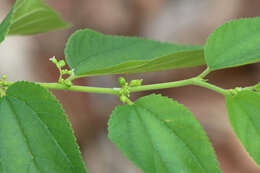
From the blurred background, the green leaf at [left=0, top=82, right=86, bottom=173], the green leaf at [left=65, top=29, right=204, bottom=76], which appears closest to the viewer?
the green leaf at [left=0, top=82, right=86, bottom=173]

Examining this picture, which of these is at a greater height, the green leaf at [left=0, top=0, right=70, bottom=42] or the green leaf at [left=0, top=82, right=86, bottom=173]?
the green leaf at [left=0, top=0, right=70, bottom=42]

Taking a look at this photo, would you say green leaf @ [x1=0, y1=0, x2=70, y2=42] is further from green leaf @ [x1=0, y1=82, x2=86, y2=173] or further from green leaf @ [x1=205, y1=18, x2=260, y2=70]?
green leaf @ [x1=205, y1=18, x2=260, y2=70]

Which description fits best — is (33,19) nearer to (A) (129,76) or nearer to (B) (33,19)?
(B) (33,19)

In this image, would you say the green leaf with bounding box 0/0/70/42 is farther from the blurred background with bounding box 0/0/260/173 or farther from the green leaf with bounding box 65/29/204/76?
the blurred background with bounding box 0/0/260/173

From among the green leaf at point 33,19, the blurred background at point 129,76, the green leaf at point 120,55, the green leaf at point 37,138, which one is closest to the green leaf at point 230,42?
the green leaf at point 120,55

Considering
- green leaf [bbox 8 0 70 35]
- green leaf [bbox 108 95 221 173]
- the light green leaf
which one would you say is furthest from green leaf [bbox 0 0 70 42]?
the light green leaf

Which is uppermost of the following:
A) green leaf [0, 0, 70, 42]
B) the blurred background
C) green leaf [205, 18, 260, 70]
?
the blurred background

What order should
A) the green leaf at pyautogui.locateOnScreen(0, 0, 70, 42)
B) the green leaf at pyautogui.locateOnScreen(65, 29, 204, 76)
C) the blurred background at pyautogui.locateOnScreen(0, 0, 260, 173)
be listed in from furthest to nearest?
1. the blurred background at pyautogui.locateOnScreen(0, 0, 260, 173)
2. the green leaf at pyautogui.locateOnScreen(0, 0, 70, 42)
3. the green leaf at pyautogui.locateOnScreen(65, 29, 204, 76)

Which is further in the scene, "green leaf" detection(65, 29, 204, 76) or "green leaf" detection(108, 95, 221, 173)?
"green leaf" detection(65, 29, 204, 76)

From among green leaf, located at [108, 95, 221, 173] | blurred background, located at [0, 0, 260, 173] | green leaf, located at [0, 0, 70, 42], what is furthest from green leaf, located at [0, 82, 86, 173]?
blurred background, located at [0, 0, 260, 173]
